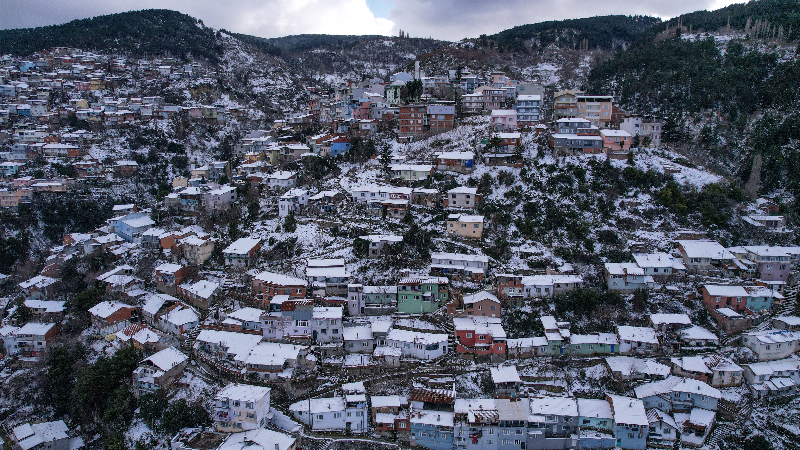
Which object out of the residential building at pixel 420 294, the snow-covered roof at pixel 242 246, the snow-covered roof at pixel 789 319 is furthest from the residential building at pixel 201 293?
the snow-covered roof at pixel 789 319

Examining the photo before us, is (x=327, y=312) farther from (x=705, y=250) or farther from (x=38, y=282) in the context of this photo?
(x=705, y=250)

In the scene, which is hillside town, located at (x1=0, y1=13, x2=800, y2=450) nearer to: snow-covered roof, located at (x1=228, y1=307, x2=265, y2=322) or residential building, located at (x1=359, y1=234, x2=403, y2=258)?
snow-covered roof, located at (x1=228, y1=307, x2=265, y2=322)

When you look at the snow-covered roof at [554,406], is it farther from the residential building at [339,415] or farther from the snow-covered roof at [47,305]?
the snow-covered roof at [47,305]

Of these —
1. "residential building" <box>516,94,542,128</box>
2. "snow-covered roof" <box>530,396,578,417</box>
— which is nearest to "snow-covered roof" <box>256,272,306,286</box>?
"snow-covered roof" <box>530,396,578,417</box>

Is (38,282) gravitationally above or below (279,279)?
below

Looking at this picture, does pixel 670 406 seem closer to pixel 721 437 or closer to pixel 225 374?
pixel 721 437


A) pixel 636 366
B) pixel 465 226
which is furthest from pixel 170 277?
pixel 636 366
